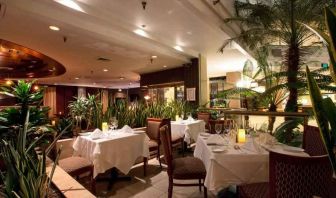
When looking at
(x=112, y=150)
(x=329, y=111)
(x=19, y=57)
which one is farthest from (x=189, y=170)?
(x=19, y=57)

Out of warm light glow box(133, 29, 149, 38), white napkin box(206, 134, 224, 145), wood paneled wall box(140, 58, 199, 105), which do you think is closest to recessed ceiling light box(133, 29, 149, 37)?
warm light glow box(133, 29, 149, 38)

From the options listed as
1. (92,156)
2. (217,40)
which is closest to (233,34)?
(217,40)

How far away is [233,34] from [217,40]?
415mm

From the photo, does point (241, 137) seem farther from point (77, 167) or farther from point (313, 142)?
point (77, 167)

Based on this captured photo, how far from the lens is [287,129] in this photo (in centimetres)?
288

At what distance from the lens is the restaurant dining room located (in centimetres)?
130

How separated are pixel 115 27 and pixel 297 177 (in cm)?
401

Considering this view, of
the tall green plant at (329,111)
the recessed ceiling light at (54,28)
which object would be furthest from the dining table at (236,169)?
the recessed ceiling light at (54,28)

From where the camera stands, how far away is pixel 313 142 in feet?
7.15

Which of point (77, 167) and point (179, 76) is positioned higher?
point (179, 76)

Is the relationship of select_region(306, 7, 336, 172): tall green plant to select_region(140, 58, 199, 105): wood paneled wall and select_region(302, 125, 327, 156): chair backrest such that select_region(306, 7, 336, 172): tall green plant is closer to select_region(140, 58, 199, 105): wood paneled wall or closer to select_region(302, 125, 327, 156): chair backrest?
select_region(302, 125, 327, 156): chair backrest

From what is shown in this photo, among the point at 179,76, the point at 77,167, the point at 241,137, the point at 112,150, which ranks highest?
the point at 179,76

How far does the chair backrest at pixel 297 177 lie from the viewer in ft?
4.21

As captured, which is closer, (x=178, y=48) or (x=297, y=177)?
(x=297, y=177)
